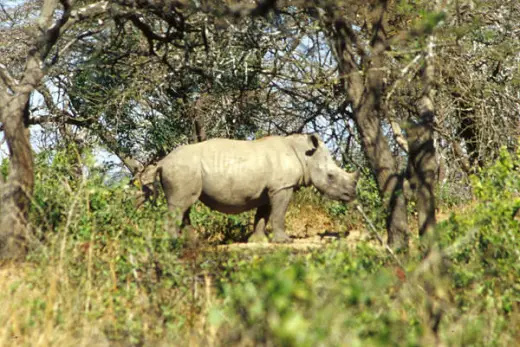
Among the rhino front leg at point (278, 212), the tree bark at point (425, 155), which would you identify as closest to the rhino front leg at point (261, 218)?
the rhino front leg at point (278, 212)

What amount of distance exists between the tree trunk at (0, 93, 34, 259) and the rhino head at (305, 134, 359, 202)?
3376 millimetres

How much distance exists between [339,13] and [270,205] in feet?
8.77

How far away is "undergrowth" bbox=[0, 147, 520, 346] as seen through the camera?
11.2 ft

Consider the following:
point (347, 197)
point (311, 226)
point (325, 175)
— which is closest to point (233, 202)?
point (325, 175)

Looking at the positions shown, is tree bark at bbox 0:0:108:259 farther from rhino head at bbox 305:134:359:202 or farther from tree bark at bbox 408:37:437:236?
tree bark at bbox 408:37:437:236

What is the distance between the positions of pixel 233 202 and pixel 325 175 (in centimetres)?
126

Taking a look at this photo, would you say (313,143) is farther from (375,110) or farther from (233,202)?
(375,110)

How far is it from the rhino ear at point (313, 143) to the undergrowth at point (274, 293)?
2695 millimetres

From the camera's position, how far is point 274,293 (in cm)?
289

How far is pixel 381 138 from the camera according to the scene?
7.78m

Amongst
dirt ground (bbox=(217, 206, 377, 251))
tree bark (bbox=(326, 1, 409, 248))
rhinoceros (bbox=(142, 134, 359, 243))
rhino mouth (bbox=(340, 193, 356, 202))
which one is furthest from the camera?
dirt ground (bbox=(217, 206, 377, 251))

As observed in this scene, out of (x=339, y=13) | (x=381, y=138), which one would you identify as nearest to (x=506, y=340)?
(x=381, y=138)

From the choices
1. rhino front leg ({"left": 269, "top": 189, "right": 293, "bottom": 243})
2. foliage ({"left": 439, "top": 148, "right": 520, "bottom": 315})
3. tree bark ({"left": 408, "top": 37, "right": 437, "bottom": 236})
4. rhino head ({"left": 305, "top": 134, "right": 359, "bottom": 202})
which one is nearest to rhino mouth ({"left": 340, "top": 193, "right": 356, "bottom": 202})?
rhino head ({"left": 305, "top": 134, "right": 359, "bottom": 202})

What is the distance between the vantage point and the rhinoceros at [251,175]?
8617mm
